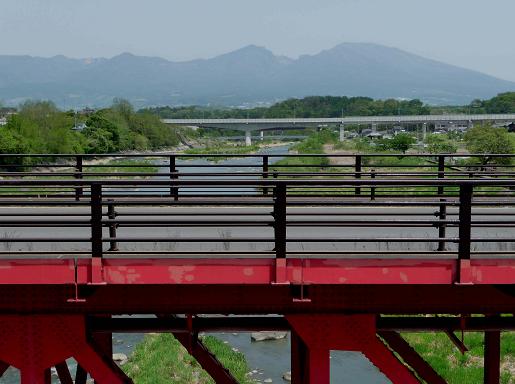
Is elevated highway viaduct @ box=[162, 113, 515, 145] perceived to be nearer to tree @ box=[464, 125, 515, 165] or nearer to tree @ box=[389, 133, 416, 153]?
tree @ box=[389, 133, 416, 153]

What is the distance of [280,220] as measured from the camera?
6.81 metres

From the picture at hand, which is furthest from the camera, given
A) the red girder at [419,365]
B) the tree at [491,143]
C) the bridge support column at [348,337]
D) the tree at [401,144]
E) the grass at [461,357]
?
the tree at [401,144]

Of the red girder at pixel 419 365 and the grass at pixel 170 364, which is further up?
the red girder at pixel 419 365

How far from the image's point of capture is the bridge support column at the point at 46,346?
21.9ft

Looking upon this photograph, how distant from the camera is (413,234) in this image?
32.2 feet

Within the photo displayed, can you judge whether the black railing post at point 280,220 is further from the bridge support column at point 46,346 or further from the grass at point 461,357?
the grass at point 461,357

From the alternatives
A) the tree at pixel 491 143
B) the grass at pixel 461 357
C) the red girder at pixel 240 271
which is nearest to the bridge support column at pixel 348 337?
the red girder at pixel 240 271

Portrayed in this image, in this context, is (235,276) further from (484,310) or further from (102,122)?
(102,122)

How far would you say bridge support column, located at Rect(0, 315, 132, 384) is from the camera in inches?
263

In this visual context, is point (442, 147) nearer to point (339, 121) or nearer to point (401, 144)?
point (401, 144)

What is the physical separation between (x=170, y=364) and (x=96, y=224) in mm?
15614

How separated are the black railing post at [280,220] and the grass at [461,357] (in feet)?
47.9

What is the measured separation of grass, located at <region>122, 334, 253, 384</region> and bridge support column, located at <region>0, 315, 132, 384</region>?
45.6 ft

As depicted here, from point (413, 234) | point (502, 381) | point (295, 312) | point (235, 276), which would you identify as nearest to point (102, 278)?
point (235, 276)
